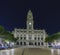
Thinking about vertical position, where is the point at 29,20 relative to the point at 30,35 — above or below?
above

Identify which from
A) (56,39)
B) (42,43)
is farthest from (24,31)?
(56,39)

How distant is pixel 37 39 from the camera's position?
16788cm

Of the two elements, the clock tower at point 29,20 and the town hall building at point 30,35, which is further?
the clock tower at point 29,20

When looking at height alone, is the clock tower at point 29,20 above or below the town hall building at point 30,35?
above

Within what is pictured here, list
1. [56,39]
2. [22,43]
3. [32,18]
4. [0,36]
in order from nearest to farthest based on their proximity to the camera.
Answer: [0,36]
[56,39]
[22,43]
[32,18]

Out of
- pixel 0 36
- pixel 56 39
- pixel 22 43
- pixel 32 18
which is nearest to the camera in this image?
pixel 0 36

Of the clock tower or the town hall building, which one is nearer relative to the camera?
the town hall building

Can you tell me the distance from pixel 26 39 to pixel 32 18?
19036mm

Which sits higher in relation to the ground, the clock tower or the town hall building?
the clock tower

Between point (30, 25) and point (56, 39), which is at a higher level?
point (30, 25)

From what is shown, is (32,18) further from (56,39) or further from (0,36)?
(0,36)

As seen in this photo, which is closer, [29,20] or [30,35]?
[30,35]

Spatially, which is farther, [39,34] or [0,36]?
[39,34]

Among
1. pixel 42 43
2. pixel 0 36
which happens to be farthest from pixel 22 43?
pixel 0 36
